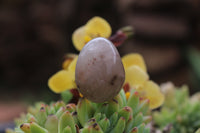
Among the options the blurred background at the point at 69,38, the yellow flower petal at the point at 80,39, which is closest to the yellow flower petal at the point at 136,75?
the yellow flower petal at the point at 80,39

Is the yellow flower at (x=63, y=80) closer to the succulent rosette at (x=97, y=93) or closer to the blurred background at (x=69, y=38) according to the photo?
the succulent rosette at (x=97, y=93)

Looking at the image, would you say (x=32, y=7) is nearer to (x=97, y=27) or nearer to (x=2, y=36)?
(x=2, y=36)

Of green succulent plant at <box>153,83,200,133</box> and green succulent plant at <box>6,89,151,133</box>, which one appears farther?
green succulent plant at <box>153,83,200,133</box>

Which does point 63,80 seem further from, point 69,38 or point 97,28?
point 69,38

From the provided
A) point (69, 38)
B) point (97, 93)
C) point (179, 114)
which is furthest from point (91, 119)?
point (69, 38)

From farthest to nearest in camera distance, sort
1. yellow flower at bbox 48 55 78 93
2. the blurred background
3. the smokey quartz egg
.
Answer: the blurred background, yellow flower at bbox 48 55 78 93, the smokey quartz egg

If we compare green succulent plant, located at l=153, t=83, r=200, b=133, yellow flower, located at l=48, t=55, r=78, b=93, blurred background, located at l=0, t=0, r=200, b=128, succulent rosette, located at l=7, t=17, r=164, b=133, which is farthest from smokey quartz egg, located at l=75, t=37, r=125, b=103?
blurred background, located at l=0, t=0, r=200, b=128

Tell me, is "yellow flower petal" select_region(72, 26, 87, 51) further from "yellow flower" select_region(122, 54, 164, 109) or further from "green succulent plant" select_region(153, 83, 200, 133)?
"green succulent plant" select_region(153, 83, 200, 133)
